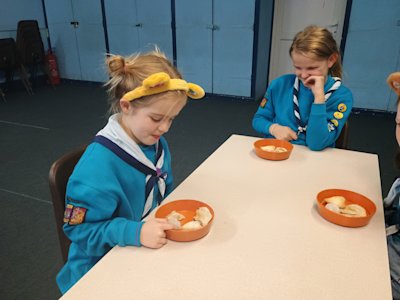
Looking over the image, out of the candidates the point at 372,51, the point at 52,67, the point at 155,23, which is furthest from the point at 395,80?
the point at 52,67

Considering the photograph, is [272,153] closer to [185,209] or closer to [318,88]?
[318,88]

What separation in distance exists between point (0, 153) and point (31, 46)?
2.53 m

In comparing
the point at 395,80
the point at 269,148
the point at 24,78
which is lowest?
the point at 24,78

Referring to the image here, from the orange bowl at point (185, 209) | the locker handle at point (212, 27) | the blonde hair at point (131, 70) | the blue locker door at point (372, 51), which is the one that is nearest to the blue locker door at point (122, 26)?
the locker handle at point (212, 27)

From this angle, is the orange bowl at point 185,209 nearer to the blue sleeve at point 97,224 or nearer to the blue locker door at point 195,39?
the blue sleeve at point 97,224

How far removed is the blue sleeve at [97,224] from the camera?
2.65 feet

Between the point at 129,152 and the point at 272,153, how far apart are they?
569 millimetres

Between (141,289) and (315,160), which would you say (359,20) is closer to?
(315,160)

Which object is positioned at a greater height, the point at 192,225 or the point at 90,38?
the point at 192,225

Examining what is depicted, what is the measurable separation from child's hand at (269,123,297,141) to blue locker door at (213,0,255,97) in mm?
3155

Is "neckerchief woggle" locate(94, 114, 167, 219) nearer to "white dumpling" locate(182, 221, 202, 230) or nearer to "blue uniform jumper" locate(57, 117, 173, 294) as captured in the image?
"blue uniform jumper" locate(57, 117, 173, 294)

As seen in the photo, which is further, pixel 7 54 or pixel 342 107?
pixel 7 54

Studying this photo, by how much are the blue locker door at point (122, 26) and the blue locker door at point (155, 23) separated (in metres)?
0.11

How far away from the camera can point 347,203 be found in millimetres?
968
